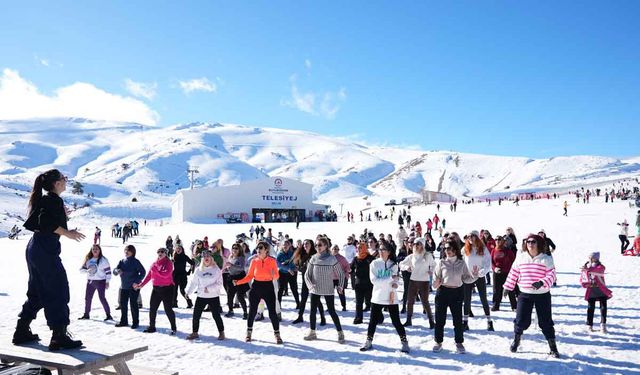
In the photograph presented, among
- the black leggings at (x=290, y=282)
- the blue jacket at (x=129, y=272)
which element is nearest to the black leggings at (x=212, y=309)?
the blue jacket at (x=129, y=272)

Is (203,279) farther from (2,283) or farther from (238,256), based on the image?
(2,283)

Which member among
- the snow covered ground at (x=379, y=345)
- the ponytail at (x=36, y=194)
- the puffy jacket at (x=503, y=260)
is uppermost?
the ponytail at (x=36, y=194)

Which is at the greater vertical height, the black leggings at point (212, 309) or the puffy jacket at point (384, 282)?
the puffy jacket at point (384, 282)

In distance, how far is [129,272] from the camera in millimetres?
8805

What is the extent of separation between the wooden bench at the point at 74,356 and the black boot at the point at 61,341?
0.20 ft

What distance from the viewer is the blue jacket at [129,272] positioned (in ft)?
28.8

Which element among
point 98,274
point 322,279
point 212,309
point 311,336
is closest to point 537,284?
point 322,279

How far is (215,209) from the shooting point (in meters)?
61.9

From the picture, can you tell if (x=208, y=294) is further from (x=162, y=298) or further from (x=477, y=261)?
(x=477, y=261)

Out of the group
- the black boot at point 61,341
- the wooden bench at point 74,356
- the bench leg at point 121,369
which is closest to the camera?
the wooden bench at point 74,356

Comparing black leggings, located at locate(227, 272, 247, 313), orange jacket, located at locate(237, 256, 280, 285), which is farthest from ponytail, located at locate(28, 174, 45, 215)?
black leggings, located at locate(227, 272, 247, 313)

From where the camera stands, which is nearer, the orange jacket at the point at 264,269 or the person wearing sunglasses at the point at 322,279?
the orange jacket at the point at 264,269

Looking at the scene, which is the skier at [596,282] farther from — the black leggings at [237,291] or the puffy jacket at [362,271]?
the black leggings at [237,291]

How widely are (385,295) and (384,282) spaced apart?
20 cm
